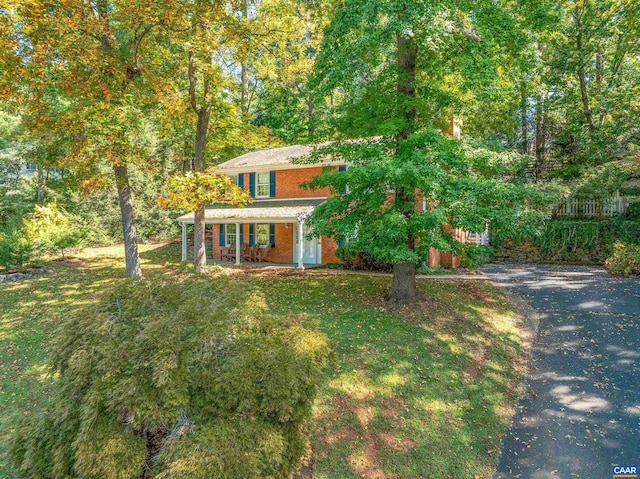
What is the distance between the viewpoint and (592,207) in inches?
672

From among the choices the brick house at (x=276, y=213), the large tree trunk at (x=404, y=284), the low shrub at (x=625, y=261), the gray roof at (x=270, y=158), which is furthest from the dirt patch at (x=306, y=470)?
the gray roof at (x=270, y=158)

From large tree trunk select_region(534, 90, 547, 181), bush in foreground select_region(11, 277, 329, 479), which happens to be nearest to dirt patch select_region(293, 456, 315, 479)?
bush in foreground select_region(11, 277, 329, 479)

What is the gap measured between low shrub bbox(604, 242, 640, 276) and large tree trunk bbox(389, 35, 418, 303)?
29.1 feet

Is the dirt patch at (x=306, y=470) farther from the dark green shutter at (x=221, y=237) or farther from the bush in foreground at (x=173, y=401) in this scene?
the dark green shutter at (x=221, y=237)

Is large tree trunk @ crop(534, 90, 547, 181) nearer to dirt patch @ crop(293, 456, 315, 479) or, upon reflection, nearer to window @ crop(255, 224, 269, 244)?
window @ crop(255, 224, 269, 244)

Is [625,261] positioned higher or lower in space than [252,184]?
lower

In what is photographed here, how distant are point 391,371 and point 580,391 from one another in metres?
3.43

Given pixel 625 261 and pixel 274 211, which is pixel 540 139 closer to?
pixel 625 261

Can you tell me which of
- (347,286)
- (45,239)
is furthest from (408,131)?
(45,239)

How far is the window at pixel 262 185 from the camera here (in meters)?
20.0

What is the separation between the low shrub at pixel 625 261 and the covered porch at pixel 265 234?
38.2 feet

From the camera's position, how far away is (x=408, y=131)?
30.7 feet

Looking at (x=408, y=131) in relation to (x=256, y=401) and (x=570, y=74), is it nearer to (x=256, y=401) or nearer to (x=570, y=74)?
(x=256, y=401)

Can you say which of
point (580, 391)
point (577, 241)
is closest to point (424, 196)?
point (580, 391)
